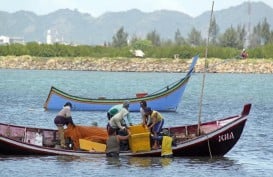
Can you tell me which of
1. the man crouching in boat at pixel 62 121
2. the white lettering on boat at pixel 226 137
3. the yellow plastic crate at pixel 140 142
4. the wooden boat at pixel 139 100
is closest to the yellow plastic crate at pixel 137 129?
the yellow plastic crate at pixel 140 142

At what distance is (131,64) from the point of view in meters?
155

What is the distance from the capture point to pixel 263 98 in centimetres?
7600

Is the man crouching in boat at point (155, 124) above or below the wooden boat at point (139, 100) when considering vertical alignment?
above

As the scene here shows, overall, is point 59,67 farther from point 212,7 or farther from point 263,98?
point 212,7

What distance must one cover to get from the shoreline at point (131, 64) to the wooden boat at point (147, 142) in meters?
112

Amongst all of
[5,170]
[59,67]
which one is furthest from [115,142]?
[59,67]

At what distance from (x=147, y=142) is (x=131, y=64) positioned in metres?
128

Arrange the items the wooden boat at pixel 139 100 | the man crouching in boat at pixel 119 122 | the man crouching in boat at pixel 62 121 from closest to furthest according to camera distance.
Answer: the man crouching in boat at pixel 119 122, the man crouching in boat at pixel 62 121, the wooden boat at pixel 139 100

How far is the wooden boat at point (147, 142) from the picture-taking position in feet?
A: 89.8

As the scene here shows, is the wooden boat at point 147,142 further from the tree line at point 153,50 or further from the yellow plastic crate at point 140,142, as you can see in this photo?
the tree line at point 153,50

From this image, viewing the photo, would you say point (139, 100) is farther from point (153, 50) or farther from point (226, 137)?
point (153, 50)

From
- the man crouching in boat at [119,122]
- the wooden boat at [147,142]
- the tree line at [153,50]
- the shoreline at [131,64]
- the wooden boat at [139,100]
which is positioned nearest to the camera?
the man crouching in boat at [119,122]

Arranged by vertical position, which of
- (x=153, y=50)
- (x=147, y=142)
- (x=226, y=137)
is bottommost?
(x=147, y=142)

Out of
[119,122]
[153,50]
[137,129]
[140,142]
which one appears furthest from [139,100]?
[153,50]
